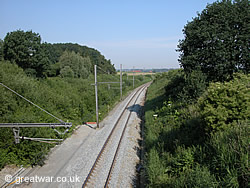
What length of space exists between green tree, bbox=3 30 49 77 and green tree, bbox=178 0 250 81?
25.7 meters

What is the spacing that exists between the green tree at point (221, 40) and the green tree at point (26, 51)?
2574cm

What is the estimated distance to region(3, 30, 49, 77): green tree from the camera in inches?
1202

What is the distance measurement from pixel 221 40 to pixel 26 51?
29.1 m

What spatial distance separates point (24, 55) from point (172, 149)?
29.0 m

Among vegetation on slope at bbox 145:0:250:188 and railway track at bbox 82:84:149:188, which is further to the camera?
railway track at bbox 82:84:149:188

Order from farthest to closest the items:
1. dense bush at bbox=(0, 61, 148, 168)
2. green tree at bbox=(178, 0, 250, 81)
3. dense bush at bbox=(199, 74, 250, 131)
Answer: green tree at bbox=(178, 0, 250, 81) → dense bush at bbox=(0, 61, 148, 168) → dense bush at bbox=(199, 74, 250, 131)

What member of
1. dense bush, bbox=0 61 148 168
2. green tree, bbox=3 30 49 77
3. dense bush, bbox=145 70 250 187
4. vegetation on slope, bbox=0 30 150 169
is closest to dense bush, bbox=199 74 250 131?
dense bush, bbox=145 70 250 187

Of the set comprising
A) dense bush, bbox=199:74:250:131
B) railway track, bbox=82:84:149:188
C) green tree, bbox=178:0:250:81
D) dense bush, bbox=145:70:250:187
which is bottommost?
railway track, bbox=82:84:149:188

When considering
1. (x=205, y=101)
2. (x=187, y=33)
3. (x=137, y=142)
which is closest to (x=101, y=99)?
(x=137, y=142)

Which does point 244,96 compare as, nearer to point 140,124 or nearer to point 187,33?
point 187,33

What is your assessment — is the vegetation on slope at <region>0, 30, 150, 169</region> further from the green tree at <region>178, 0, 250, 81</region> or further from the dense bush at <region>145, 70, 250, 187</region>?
the green tree at <region>178, 0, 250, 81</region>

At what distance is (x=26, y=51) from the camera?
31219 millimetres

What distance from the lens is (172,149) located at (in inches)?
442

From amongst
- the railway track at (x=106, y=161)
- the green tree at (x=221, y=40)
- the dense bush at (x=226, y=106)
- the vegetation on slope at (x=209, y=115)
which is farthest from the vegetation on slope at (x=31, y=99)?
the green tree at (x=221, y=40)
